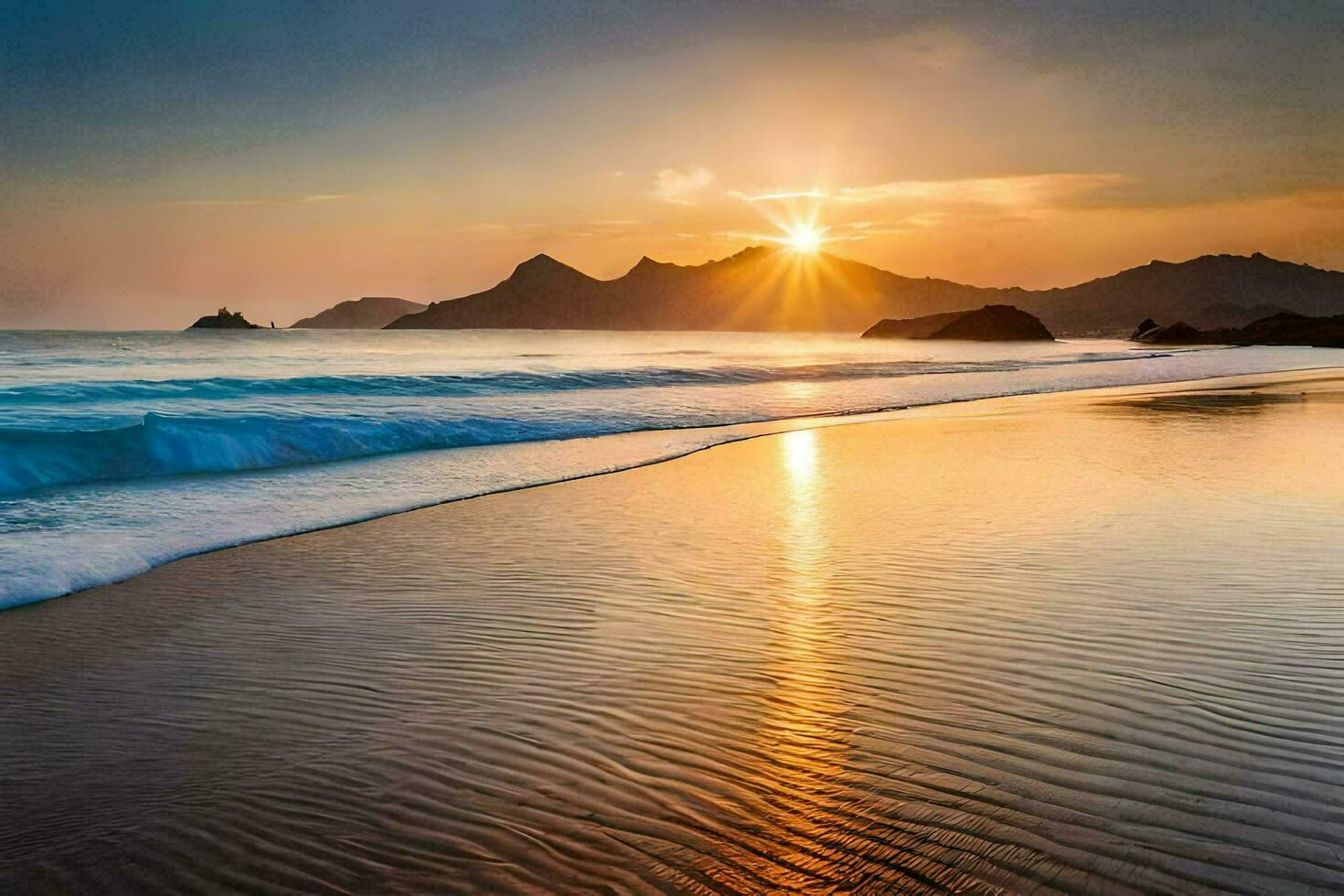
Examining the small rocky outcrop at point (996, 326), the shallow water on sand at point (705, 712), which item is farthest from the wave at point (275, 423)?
the small rocky outcrop at point (996, 326)

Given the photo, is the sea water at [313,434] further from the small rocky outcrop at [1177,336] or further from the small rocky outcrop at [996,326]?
the small rocky outcrop at [996,326]

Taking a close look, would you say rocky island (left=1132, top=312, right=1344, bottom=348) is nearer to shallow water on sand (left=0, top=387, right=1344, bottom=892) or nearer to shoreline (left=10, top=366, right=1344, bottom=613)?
shoreline (left=10, top=366, right=1344, bottom=613)

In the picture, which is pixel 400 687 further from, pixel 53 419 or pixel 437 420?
pixel 53 419

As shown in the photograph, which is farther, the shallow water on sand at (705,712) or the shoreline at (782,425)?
the shoreline at (782,425)

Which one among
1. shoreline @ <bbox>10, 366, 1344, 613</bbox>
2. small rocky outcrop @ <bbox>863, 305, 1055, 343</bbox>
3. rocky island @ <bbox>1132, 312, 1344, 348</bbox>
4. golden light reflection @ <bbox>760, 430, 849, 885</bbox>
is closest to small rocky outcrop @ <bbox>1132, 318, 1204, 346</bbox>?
rocky island @ <bbox>1132, 312, 1344, 348</bbox>

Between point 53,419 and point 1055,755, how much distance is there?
22.8m

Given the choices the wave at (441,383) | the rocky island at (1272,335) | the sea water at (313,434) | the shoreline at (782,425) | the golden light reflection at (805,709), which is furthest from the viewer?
the rocky island at (1272,335)

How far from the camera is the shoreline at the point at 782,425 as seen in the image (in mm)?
9586

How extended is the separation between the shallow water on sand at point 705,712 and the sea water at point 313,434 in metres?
1.76

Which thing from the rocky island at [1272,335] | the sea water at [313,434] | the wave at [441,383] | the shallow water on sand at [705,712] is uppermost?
the rocky island at [1272,335]

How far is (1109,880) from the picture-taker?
3205 mm

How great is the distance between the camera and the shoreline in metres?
9.59

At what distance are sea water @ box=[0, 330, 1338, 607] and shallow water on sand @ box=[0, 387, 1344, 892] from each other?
176cm

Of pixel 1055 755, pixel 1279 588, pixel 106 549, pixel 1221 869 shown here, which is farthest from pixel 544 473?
pixel 1221 869
